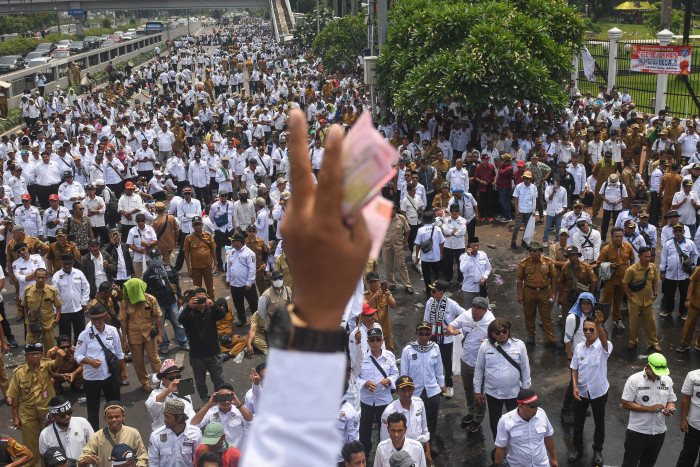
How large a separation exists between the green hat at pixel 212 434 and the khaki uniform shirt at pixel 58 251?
6.42m

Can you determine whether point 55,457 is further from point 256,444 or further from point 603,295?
point 603,295

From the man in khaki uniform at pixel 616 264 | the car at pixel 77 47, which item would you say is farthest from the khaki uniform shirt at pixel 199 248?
the car at pixel 77 47

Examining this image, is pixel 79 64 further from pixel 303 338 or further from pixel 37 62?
pixel 303 338

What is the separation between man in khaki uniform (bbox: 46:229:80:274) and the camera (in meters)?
12.1

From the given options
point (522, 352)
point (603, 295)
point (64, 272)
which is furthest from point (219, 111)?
point (522, 352)

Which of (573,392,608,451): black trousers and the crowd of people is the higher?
the crowd of people

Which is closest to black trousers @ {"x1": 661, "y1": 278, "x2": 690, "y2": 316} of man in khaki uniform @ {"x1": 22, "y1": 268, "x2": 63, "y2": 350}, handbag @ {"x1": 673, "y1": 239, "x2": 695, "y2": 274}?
handbag @ {"x1": 673, "y1": 239, "x2": 695, "y2": 274}

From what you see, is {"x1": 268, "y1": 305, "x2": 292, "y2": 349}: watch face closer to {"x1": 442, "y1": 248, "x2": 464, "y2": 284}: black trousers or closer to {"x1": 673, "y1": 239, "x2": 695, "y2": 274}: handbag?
{"x1": 673, "y1": 239, "x2": 695, "y2": 274}: handbag

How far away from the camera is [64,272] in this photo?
10.8 m

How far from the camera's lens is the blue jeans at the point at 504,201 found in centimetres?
1576

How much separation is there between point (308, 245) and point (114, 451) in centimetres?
603

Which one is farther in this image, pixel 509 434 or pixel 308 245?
pixel 509 434

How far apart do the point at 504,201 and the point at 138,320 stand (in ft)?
28.4

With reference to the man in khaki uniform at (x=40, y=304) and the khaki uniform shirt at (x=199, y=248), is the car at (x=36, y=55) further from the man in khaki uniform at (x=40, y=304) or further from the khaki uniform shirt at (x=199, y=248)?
the man in khaki uniform at (x=40, y=304)
